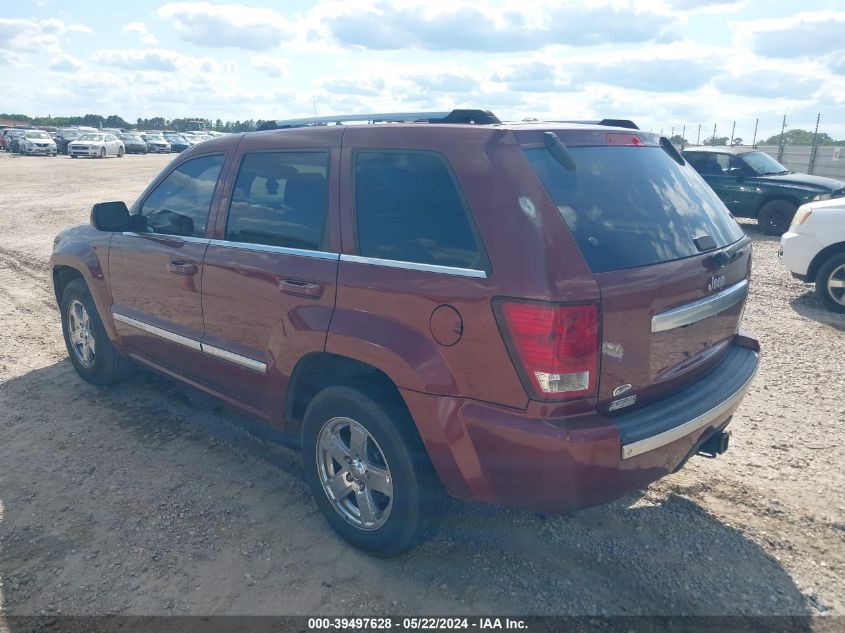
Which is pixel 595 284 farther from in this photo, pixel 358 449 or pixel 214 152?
pixel 214 152

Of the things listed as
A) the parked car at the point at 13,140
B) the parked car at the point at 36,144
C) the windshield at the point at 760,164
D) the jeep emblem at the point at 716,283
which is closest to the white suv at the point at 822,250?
the jeep emblem at the point at 716,283

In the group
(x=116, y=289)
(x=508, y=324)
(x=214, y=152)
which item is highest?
(x=214, y=152)

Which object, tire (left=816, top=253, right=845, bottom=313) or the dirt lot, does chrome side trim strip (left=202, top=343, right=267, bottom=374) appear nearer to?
the dirt lot

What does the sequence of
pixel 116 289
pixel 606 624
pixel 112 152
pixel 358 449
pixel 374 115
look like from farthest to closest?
1. pixel 112 152
2. pixel 116 289
3. pixel 374 115
4. pixel 358 449
5. pixel 606 624

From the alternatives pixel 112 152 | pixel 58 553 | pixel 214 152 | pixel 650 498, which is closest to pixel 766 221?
pixel 650 498

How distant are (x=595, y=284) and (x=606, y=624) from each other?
4.68ft

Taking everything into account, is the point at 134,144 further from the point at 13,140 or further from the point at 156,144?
the point at 13,140

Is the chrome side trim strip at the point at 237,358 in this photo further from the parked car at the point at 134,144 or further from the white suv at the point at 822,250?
the parked car at the point at 134,144

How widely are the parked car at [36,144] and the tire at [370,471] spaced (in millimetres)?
44703

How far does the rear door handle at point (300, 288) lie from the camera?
10.4 feet

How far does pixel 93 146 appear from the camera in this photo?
39094mm

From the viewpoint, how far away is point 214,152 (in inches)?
160

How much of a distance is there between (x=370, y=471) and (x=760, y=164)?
1320 centimetres

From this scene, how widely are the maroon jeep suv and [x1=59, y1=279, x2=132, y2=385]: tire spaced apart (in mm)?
1638
